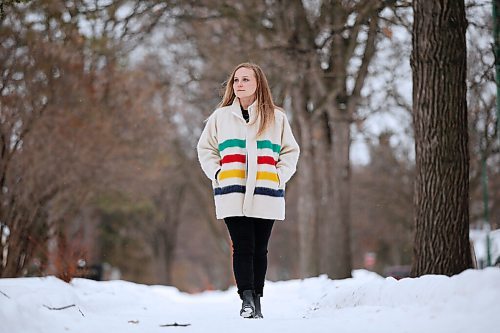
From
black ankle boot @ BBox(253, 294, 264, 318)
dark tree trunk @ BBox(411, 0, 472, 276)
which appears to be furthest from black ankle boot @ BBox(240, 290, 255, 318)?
dark tree trunk @ BBox(411, 0, 472, 276)

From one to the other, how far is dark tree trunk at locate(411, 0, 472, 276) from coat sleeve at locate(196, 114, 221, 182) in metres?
2.08

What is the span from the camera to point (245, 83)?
6492mm

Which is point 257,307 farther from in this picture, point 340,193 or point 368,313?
point 340,193

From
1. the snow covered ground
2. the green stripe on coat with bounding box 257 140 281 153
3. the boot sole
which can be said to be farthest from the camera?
the green stripe on coat with bounding box 257 140 281 153

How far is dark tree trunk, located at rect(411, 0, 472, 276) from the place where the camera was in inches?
277

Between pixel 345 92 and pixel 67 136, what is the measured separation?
609 cm

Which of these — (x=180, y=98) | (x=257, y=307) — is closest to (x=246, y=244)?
(x=257, y=307)

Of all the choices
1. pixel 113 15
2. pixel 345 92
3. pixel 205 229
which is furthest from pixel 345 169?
pixel 205 229

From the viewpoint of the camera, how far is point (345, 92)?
14.9 m

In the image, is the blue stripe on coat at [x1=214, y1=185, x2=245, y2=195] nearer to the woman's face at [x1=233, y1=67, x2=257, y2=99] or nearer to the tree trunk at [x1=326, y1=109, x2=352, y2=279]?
the woman's face at [x1=233, y1=67, x2=257, y2=99]

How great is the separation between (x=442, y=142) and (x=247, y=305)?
2.42 metres

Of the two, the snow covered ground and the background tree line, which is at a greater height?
the background tree line

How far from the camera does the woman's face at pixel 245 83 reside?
255 inches

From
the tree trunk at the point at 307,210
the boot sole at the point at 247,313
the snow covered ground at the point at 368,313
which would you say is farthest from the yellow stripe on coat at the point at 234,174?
the tree trunk at the point at 307,210
